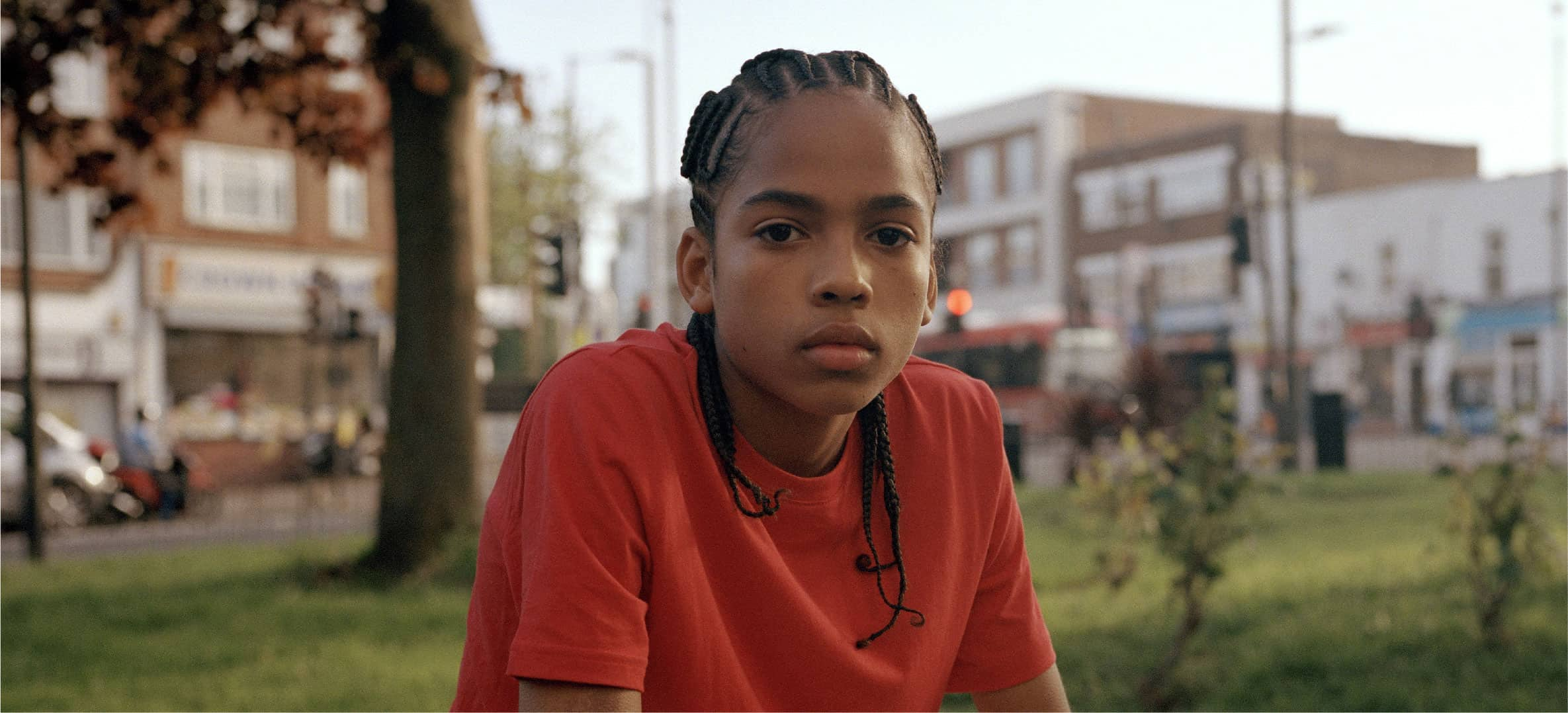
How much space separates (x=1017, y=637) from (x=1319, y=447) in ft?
55.8

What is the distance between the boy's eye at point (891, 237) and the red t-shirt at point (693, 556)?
0.27 m

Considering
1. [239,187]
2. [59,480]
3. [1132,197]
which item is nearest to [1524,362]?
[1132,197]

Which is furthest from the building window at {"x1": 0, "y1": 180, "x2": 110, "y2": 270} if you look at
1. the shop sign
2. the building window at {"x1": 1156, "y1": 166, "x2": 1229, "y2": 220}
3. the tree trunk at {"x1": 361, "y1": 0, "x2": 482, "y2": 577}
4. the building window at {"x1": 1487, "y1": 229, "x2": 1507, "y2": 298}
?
the building window at {"x1": 1487, "y1": 229, "x2": 1507, "y2": 298}

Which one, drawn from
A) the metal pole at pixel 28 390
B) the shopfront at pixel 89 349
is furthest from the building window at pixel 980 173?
the metal pole at pixel 28 390

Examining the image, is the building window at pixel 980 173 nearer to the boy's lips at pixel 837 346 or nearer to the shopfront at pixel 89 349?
the shopfront at pixel 89 349

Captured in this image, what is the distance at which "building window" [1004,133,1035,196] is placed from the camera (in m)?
50.9

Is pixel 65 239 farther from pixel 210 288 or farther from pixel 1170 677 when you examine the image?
pixel 1170 677

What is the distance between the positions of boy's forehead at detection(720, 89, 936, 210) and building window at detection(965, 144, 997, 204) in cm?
5182

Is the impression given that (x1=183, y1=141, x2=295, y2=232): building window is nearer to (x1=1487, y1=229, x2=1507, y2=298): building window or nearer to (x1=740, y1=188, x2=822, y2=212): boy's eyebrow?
(x1=740, y1=188, x2=822, y2=212): boy's eyebrow

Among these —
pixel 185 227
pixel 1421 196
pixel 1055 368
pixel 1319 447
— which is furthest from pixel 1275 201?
pixel 185 227

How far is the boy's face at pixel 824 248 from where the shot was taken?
4.62 feet

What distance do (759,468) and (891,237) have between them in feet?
0.98

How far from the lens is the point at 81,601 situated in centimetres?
830

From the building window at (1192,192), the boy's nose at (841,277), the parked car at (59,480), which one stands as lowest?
the parked car at (59,480)
